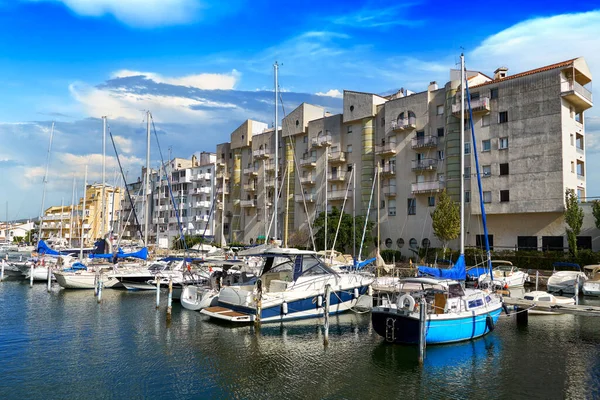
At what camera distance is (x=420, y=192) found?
61344 mm

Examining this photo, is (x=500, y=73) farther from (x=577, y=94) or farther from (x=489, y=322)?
(x=489, y=322)

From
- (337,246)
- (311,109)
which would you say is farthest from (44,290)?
(311,109)

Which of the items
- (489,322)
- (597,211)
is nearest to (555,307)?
(489,322)

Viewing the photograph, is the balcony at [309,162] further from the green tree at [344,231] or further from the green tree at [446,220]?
the green tree at [446,220]

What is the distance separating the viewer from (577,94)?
5056 centimetres

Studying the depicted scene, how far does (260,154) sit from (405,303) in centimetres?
6590

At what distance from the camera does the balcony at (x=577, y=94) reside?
50281 millimetres

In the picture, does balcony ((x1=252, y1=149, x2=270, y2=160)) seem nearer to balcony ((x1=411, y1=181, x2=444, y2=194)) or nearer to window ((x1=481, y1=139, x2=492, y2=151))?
balcony ((x1=411, y1=181, x2=444, y2=194))

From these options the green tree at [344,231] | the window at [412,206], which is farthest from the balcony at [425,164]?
the green tree at [344,231]

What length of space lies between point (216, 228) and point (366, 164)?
4043 cm

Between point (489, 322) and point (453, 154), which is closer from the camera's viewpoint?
point (489, 322)

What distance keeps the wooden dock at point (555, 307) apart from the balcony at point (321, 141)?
47150 millimetres

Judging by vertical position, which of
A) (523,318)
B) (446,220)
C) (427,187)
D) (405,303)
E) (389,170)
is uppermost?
(389,170)

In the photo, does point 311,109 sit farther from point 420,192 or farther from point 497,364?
point 497,364
